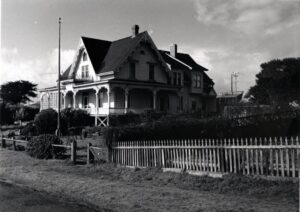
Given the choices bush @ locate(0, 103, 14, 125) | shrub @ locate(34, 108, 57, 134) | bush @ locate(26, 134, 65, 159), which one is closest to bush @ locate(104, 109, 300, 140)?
bush @ locate(26, 134, 65, 159)

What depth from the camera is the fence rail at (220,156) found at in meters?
9.08

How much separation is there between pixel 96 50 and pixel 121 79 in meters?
6.96

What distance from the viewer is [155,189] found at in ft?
31.7

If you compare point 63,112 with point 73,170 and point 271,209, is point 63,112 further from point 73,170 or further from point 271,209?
point 271,209

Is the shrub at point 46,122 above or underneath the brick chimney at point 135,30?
underneath

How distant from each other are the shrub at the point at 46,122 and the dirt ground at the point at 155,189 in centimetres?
1527

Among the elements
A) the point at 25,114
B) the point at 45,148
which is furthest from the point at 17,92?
the point at 45,148

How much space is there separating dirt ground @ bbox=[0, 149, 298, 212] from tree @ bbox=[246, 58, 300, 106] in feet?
108

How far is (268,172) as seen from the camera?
945 centimetres

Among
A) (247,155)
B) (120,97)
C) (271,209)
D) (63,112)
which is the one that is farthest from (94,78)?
(271,209)

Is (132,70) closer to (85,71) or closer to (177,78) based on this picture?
(85,71)

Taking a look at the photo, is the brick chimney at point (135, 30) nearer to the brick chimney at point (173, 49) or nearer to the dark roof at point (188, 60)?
the dark roof at point (188, 60)

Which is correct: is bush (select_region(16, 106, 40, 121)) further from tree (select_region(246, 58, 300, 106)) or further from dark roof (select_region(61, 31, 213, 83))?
tree (select_region(246, 58, 300, 106))

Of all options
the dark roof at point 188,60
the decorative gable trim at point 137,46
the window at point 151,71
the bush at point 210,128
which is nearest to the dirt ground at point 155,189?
the bush at point 210,128
